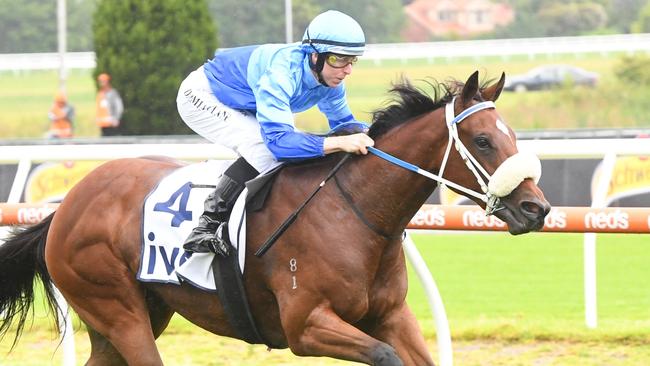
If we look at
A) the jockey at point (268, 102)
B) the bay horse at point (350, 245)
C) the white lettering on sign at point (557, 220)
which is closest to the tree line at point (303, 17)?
the white lettering on sign at point (557, 220)

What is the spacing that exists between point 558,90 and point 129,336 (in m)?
22.2

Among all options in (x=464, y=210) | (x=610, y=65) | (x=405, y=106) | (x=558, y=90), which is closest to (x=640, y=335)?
(x=464, y=210)

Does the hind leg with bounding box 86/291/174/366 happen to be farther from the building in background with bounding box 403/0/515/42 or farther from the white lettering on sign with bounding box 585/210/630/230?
the building in background with bounding box 403/0/515/42

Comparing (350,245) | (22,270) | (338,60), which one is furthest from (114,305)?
(338,60)

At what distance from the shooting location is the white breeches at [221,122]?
440cm

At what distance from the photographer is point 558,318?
6.91 metres

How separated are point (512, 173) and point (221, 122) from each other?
129cm

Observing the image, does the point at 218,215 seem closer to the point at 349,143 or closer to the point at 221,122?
the point at 221,122

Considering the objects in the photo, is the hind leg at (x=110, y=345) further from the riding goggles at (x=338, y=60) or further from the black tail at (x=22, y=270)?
the riding goggles at (x=338, y=60)

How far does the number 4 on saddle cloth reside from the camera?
14.6ft

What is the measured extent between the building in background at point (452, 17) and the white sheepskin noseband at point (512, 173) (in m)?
28.4

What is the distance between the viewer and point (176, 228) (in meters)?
4.53

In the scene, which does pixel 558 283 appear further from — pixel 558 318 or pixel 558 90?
pixel 558 90

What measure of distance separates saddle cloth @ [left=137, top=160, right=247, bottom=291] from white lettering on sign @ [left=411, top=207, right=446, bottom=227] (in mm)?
1155
